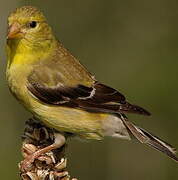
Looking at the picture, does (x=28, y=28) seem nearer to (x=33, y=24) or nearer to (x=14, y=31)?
(x=33, y=24)

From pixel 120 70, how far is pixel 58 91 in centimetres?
183

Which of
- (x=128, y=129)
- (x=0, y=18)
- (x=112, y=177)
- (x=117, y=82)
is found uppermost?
(x=0, y=18)

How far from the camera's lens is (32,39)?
582cm

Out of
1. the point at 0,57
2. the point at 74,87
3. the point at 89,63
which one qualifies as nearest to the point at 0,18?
the point at 0,57

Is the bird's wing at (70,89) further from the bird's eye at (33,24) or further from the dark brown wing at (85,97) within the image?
the bird's eye at (33,24)

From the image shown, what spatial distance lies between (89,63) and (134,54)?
574mm

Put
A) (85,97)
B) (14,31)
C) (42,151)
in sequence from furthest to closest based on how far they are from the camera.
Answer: (85,97) → (14,31) → (42,151)

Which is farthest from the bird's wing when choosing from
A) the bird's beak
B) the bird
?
the bird's beak

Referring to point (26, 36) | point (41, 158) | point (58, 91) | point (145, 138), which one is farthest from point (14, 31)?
point (145, 138)

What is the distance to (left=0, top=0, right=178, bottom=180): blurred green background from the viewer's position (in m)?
6.99

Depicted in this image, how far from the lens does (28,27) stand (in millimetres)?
5770

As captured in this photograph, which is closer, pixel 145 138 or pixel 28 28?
pixel 28 28

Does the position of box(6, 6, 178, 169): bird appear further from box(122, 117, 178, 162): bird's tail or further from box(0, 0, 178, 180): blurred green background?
box(0, 0, 178, 180): blurred green background

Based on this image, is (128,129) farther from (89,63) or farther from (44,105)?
(89,63)
